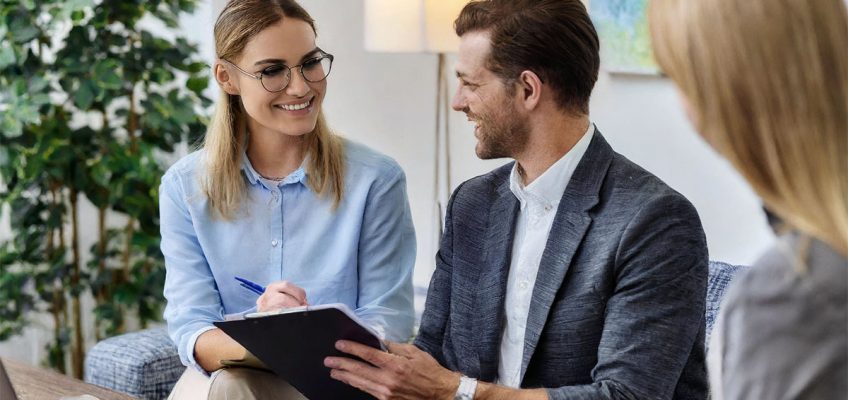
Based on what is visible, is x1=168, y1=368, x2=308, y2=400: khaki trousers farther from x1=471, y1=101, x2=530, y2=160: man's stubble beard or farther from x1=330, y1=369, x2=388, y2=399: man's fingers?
x1=471, y1=101, x2=530, y2=160: man's stubble beard

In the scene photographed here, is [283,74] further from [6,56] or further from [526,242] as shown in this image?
[6,56]

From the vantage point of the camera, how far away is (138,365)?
102 inches

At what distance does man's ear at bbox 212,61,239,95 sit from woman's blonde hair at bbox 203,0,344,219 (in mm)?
22

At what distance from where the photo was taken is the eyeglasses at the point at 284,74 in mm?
2240

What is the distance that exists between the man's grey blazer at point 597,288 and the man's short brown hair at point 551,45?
0.11m

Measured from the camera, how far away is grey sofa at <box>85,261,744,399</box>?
2.59m

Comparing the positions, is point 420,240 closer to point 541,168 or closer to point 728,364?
point 541,168

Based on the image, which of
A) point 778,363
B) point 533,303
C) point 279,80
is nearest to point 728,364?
point 778,363

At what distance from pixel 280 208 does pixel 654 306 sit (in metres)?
0.92

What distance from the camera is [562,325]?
1854 millimetres

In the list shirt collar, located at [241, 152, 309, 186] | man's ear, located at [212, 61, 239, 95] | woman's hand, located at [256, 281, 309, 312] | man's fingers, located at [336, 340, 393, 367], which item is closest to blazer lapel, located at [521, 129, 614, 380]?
man's fingers, located at [336, 340, 393, 367]

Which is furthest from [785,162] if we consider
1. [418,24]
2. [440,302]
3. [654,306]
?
[418,24]

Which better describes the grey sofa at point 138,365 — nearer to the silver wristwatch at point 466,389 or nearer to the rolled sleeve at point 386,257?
the rolled sleeve at point 386,257

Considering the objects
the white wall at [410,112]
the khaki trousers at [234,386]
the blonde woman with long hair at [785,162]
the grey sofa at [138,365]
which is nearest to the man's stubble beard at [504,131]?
the khaki trousers at [234,386]
